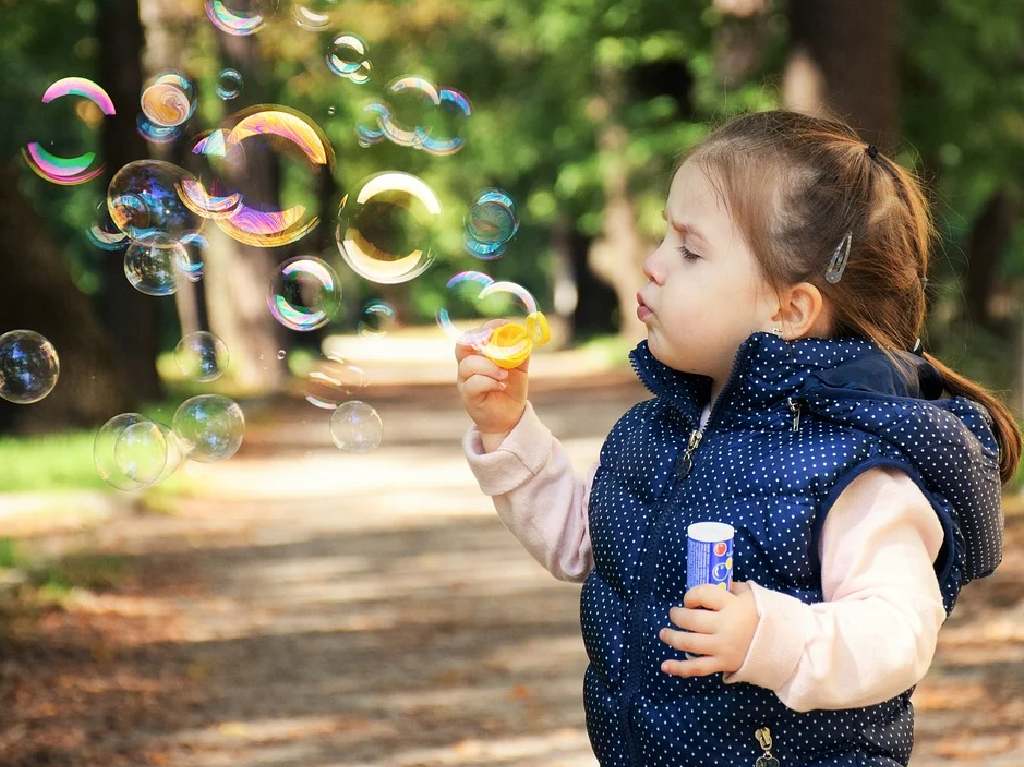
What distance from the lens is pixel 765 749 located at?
2.20 meters

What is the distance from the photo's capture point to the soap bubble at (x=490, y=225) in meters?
3.72

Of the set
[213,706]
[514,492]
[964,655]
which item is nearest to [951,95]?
[964,655]

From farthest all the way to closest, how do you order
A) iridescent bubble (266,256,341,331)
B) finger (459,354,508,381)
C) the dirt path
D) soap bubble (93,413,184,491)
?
the dirt path → soap bubble (93,413,184,491) → iridescent bubble (266,256,341,331) → finger (459,354,508,381)

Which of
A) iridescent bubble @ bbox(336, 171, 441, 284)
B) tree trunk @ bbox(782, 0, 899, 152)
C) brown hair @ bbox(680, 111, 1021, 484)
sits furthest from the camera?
tree trunk @ bbox(782, 0, 899, 152)

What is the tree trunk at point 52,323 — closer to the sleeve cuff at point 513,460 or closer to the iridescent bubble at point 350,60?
the iridescent bubble at point 350,60

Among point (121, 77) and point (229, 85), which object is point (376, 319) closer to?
point (229, 85)

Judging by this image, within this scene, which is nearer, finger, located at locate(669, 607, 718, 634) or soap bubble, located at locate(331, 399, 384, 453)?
finger, located at locate(669, 607, 718, 634)

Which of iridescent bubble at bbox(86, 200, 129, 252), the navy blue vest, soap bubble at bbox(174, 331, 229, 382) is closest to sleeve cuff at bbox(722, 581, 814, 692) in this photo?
the navy blue vest

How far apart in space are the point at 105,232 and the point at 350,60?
0.93m

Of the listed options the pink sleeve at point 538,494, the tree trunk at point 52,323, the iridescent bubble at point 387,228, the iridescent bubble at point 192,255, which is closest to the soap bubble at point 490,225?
the iridescent bubble at point 387,228

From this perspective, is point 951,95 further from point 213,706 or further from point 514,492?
point 514,492

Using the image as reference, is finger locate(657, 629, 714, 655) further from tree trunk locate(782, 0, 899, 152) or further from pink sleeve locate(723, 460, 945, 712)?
tree trunk locate(782, 0, 899, 152)

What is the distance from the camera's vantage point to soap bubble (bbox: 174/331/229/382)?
426 centimetres

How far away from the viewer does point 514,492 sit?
259 cm
